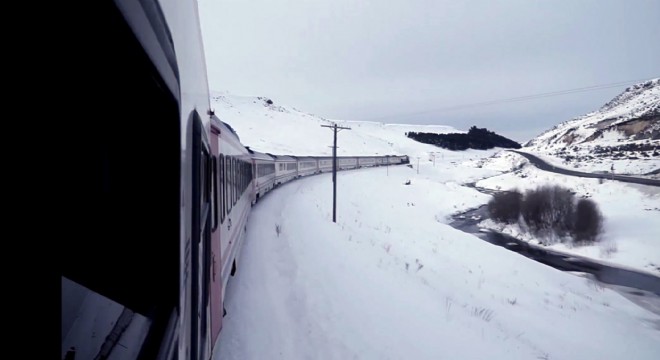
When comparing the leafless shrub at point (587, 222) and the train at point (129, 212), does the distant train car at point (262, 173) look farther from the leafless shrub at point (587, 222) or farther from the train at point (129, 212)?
the leafless shrub at point (587, 222)

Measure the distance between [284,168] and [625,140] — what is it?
4566cm

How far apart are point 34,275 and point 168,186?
3.44 feet

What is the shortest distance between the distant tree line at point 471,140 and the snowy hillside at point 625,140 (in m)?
78.4

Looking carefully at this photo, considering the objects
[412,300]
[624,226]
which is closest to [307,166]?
[624,226]

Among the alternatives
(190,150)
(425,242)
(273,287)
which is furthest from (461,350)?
(425,242)

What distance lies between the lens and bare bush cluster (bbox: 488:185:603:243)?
25578 mm

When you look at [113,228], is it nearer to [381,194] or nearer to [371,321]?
[371,321]

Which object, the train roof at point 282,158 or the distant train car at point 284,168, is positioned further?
the distant train car at point 284,168

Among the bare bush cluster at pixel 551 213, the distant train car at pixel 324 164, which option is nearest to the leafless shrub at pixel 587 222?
the bare bush cluster at pixel 551 213

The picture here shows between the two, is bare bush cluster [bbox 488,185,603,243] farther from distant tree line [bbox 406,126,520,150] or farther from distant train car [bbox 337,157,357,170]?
distant tree line [bbox 406,126,520,150]

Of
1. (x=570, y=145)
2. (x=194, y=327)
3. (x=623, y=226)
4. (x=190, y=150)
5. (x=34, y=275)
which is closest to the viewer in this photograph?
(x=34, y=275)

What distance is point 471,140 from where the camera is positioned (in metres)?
149

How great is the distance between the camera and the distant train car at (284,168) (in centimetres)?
2667

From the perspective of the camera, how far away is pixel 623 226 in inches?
980
